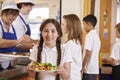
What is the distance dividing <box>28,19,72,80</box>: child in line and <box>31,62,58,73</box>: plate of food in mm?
65

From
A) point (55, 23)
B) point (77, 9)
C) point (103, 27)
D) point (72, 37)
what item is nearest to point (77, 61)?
point (72, 37)

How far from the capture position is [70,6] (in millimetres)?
3076

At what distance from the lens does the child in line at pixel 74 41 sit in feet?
6.80

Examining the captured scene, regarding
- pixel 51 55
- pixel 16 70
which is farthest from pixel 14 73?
pixel 51 55

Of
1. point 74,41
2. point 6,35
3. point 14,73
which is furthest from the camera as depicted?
point 6,35

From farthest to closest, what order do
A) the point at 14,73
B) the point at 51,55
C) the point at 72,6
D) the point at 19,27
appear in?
the point at 72,6 → the point at 19,27 → the point at 14,73 → the point at 51,55

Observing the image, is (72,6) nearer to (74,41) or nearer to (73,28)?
(73,28)

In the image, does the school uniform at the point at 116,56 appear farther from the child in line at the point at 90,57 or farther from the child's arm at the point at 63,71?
the child's arm at the point at 63,71

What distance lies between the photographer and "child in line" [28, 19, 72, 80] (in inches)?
60.4

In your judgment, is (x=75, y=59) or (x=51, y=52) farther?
(x=75, y=59)

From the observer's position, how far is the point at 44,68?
146 centimetres

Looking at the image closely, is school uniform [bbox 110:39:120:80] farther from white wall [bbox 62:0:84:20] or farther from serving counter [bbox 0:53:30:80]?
serving counter [bbox 0:53:30:80]

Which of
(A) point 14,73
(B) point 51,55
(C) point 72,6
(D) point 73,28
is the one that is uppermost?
(C) point 72,6

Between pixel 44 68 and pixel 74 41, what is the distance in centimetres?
71
